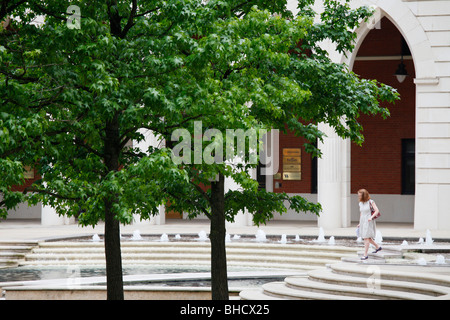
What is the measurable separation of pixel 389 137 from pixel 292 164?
4.05 meters

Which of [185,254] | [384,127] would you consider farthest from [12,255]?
[384,127]

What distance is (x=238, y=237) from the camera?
22.2m

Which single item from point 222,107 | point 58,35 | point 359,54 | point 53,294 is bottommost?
point 53,294

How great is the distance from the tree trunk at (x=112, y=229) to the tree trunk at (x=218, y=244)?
1.63m

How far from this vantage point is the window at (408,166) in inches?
1222

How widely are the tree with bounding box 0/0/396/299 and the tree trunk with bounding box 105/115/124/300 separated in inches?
0.7

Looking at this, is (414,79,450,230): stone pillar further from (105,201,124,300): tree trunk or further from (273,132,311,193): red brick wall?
(105,201,124,300): tree trunk

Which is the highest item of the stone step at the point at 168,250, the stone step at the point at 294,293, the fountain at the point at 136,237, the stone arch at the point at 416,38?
the stone arch at the point at 416,38

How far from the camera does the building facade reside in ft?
82.6

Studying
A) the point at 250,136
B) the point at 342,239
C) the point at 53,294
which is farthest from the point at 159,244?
the point at 250,136

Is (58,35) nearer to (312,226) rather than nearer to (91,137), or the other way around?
(91,137)

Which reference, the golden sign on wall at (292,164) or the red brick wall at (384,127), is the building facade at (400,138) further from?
the golden sign on wall at (292,164)

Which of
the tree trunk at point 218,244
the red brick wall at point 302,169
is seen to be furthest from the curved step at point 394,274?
the red brick wall at point 302,169

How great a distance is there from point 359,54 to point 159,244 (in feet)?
45.2
